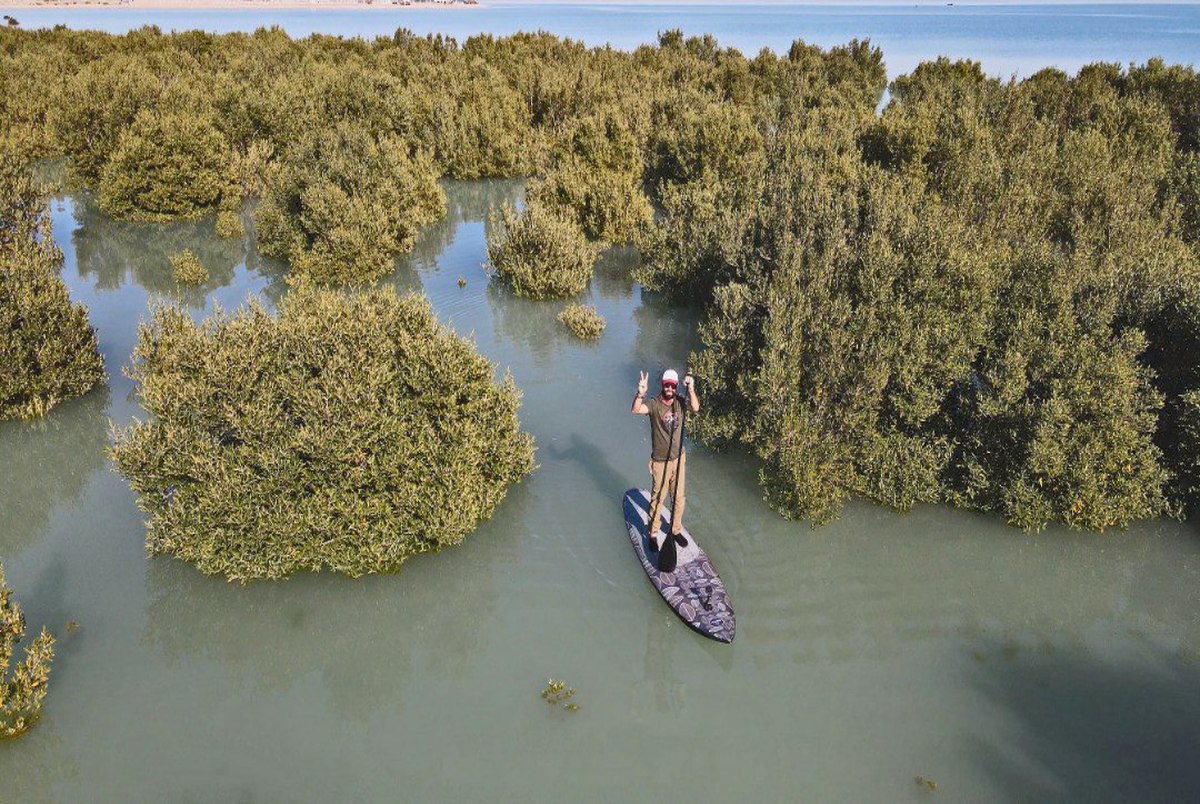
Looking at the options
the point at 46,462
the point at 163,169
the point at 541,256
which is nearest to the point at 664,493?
the point at 46,462

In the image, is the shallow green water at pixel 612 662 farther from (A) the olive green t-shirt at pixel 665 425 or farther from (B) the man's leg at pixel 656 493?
(A) the olive green t-shirt at pixel 665 425

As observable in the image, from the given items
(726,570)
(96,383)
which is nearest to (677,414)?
(726,570)

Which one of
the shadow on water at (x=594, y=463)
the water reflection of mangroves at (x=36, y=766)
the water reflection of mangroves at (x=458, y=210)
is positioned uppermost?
the water reflection of mangroves at (x=458, y=210)

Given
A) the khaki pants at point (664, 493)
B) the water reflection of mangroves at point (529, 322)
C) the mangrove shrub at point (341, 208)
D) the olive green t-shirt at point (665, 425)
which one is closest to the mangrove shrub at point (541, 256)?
the water reflection of mangroves at point (529, 322)

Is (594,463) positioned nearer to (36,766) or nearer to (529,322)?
(529,322)

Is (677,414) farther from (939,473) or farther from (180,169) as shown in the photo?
(180,169)
